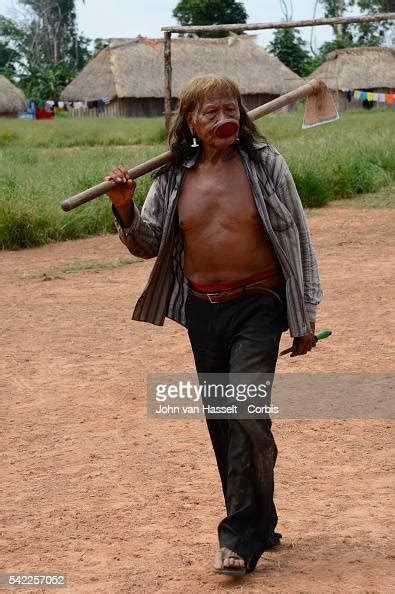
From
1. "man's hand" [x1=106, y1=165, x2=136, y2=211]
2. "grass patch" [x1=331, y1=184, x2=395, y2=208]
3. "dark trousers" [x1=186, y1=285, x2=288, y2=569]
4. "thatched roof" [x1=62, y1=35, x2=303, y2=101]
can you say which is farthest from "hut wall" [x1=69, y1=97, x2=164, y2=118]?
"dark trousers" [x1=186, y1=285, x2=288, y2=569]

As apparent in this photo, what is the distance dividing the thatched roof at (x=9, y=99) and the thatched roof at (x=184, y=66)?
3.23m

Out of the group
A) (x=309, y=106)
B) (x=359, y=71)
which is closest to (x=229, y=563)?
(x=309, y=106)

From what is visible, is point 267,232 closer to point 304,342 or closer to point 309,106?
point 304,342

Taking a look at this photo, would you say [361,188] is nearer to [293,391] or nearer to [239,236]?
[293,391]

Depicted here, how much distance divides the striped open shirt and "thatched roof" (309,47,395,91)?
127 feet

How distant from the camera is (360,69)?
4144 cm

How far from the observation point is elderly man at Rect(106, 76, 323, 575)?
3.15 meters

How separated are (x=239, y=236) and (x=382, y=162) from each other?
11.4 meters

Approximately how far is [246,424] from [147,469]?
1.30 meters

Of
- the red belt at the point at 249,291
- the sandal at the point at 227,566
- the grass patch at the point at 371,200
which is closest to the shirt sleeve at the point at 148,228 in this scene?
the red belt at the point at 249,291

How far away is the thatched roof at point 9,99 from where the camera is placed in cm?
4288

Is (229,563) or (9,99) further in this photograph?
(9,99)

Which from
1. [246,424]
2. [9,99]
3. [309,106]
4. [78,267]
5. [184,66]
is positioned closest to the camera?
[246,424]

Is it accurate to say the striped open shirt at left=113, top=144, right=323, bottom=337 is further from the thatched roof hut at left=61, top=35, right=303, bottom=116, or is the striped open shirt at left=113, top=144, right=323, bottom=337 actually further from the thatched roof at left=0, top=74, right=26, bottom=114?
the thatched roof at left=0, top=74, right=26, bottom=114
